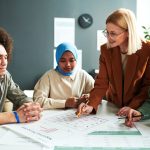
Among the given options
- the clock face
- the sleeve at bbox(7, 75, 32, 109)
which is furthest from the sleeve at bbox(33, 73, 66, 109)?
the clock face

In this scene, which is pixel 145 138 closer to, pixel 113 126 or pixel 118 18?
pixel 113 126

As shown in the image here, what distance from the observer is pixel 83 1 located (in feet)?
11.2

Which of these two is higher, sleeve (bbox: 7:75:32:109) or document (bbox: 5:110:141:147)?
sleeve (bbox: 7:75:32:109)

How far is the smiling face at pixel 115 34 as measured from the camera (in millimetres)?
1525

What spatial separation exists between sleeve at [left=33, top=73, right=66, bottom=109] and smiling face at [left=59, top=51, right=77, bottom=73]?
0.46ft

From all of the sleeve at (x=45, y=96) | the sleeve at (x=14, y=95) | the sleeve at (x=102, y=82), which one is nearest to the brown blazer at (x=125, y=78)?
the sleeve at (x=102, y=82)

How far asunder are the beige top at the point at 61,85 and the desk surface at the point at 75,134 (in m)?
0.52

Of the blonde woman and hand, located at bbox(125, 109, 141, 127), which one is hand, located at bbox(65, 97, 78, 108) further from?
hand, located at bbox(125, 109, 141, 127)

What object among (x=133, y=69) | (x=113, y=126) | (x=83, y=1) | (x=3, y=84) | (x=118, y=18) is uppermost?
(x=83, y=1)

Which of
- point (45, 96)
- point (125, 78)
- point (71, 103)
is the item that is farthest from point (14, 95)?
point (125, 78)

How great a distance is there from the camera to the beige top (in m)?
1.94

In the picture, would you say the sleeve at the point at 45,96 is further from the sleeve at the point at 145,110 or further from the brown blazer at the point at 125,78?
the sleeve at the point at 145,110

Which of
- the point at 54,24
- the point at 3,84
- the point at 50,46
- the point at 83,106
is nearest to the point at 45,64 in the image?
the point at 50,46

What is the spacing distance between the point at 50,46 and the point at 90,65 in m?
0.59
